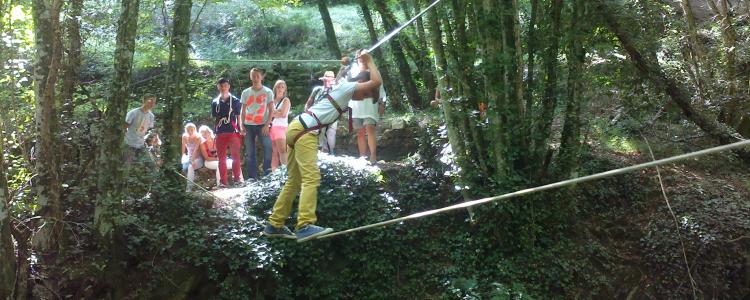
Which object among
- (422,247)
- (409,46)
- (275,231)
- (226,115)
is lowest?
(422,247)

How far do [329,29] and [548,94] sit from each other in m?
7.94

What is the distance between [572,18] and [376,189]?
9.10 feet

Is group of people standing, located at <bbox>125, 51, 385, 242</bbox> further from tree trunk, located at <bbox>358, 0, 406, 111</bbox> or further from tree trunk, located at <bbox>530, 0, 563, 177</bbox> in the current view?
tree trunk, located at <bbox>358, 0, 406, 111</bbox>

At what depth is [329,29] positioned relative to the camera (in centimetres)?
1404

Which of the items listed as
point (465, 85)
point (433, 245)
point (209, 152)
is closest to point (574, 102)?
point (465, 85)

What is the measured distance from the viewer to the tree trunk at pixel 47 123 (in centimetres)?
556

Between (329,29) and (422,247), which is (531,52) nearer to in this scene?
(422,247)

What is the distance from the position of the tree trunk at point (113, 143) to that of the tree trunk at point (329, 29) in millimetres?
8115

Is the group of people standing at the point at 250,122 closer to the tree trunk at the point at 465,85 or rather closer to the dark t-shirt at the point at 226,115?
the dark t-shirt at the point at 226,115

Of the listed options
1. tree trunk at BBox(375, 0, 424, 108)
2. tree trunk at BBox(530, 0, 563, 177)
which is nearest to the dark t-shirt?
tree trunk at BBox(375, 0, 424, 108)

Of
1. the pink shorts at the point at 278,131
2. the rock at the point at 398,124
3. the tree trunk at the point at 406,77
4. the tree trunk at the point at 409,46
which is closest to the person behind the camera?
the pink shorts at the point at 278,131

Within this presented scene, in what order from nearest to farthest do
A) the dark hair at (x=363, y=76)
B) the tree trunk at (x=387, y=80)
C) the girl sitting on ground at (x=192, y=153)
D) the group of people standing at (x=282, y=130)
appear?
the group of people standing at (x=282, y=130) → the dark hair at (x=363, y=76) → the girl sitting on ground at (x=192, y=153) → the tree trunk at (x=387, y=80)

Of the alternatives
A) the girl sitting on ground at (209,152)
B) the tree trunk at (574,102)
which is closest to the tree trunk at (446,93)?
the tree trunk at (574,102)

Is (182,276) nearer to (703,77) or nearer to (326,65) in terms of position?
(703,77)
